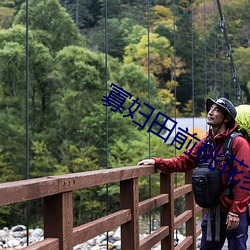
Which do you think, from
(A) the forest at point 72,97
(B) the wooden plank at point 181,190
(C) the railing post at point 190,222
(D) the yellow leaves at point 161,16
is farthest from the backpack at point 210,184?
(D) the yellow leaves at point 161,16

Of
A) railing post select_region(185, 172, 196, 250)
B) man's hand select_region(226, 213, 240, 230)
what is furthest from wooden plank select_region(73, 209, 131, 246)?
railing post select_region(185, 172, 196, 250)

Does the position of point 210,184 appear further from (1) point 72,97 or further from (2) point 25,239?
(1) point 72,97

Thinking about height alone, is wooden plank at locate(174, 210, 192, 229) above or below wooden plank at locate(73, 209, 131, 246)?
below

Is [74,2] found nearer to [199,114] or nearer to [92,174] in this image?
[199,114]

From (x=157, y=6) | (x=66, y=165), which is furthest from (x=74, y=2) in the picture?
(x=66, y=165)

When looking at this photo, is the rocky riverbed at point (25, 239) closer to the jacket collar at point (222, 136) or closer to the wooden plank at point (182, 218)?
the wooden plank at point (182, 218)

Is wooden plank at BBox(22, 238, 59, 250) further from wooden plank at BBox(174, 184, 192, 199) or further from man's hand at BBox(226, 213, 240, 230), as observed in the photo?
wooden plank at BBox(174, 184, 192, 199)

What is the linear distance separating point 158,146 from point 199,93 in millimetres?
6328

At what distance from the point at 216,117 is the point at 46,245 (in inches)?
34.7

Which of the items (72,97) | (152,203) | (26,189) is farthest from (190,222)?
(72,97)

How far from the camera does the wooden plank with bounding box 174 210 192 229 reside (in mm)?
2760

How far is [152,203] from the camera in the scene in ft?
7.51

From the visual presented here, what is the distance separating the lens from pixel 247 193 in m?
1.93

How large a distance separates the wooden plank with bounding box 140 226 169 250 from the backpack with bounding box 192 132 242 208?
0.98ft
